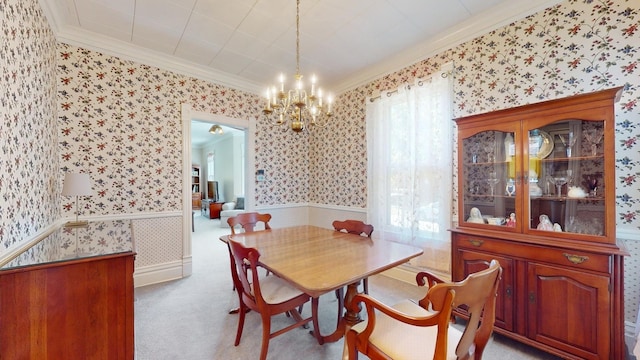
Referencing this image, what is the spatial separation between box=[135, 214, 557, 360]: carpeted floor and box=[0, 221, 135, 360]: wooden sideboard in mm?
582

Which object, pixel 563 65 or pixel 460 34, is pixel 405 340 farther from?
pixel 460 34

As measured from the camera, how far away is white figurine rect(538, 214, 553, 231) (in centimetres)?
181

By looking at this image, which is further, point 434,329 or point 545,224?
point 545,224

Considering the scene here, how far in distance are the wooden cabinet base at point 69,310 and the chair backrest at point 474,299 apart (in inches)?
64.0

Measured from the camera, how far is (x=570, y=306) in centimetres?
160

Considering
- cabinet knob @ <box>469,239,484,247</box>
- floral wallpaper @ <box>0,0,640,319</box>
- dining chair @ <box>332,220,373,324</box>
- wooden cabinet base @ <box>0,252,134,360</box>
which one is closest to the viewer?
wooden cabinet base @ <box>0,252,134,360</box>

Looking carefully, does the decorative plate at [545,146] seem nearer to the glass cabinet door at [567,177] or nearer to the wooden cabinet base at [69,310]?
the glass cabinet door at [567,177]

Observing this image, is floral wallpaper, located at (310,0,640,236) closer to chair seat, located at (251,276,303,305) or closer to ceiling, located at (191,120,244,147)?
chair seat, located at (251,276,303,305)

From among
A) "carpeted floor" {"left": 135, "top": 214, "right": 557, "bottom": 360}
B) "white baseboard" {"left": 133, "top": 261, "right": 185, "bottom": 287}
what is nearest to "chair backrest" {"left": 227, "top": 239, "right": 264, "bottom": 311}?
"carpeted floor" {"left": 135, "top": 214, "right": 557, "bottom": 360}

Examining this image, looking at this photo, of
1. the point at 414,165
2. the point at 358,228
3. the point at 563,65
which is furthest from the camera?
the point at 414,165

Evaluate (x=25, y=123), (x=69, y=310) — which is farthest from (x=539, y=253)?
(x=25, y=123)

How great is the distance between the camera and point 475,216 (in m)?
2.19

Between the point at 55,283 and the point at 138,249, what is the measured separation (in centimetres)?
203

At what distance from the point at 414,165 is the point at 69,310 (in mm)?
3101
